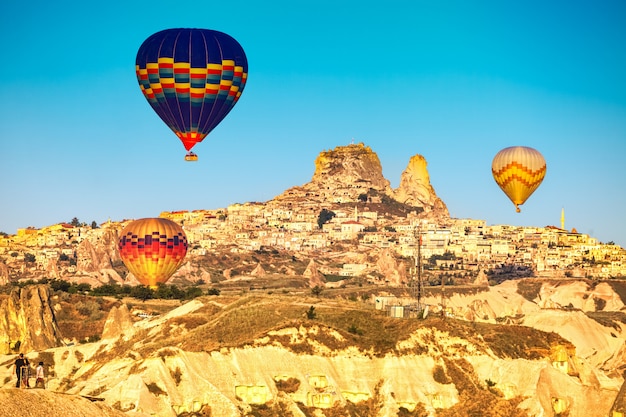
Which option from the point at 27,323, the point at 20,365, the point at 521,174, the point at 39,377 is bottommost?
the point at 39,377

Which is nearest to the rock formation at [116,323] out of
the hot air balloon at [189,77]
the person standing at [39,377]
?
the hot air balloon at [189,77]

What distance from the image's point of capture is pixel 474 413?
86.3 m

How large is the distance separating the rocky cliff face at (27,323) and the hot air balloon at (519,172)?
142 ft

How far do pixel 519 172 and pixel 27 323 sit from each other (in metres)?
47.0

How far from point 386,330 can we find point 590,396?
14246 mm

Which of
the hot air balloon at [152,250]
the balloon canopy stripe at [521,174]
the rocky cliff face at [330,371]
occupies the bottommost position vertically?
the rocky cliff face at [330,371]

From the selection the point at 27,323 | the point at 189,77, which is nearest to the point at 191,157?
the point at 189,77

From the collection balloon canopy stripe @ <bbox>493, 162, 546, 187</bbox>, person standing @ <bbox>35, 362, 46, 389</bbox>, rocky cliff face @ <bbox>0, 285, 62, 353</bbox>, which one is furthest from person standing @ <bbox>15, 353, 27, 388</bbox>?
balloon canopy stripe @ <bbox>493, 162, 546, 187</bbox>

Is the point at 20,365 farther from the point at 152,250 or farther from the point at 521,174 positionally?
the point at 521,174

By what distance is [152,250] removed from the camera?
13725cm

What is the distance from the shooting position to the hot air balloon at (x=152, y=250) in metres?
137

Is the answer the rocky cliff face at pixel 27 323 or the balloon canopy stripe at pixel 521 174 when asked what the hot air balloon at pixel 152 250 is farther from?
the balloon canopy stripe at pixel 521 174

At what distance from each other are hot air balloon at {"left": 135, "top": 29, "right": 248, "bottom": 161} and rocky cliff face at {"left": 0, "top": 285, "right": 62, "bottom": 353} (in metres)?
27.8

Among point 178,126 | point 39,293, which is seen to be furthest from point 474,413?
point 39,293
